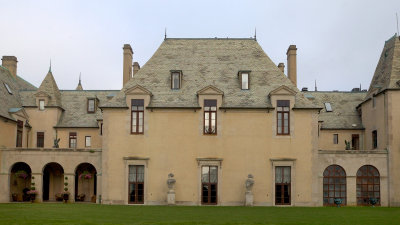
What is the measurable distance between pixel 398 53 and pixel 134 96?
77.9 feet

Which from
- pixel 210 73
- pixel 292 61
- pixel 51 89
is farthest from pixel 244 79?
pixel 51 89

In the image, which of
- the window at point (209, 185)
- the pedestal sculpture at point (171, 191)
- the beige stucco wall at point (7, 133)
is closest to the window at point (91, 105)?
the beige stucco wall at point (7, 133)

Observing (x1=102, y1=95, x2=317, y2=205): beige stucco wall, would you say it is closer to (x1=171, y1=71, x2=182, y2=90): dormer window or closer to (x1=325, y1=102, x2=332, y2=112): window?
(x1=171, y1=71, x2=182, y2=90): dormer window

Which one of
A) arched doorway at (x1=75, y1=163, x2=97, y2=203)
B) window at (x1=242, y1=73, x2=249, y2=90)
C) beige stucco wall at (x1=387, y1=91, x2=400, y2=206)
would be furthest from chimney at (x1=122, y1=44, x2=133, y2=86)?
beige stucco wall at (x1=387, y1=91, x2=400, y2=206)

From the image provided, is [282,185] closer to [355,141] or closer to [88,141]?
[355,141]

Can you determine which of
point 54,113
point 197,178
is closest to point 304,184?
point 197,178

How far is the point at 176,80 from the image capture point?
46031 millimetres

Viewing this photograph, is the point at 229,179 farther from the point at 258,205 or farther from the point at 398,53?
the point at 398,53

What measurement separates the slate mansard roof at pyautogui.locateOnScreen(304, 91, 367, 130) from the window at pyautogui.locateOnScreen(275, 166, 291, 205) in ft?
36.5

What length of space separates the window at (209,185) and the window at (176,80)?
25.1ft

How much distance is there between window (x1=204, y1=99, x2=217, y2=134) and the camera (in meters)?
44.2

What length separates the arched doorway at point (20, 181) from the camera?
46.7 m

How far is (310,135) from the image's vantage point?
144 ft

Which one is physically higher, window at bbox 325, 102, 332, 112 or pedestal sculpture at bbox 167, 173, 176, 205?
window at bbox 325, 102, 332, 112
